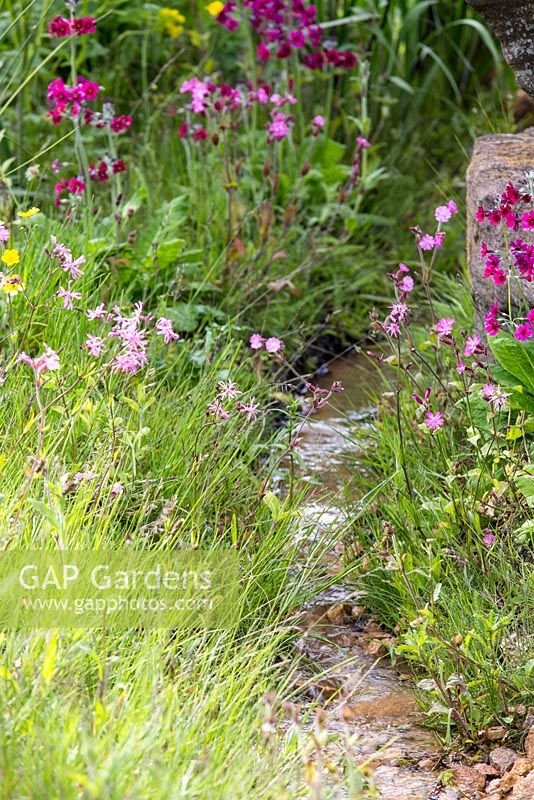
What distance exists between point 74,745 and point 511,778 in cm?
96

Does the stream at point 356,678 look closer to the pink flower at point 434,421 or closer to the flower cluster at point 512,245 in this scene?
the pink flower at point 434,421

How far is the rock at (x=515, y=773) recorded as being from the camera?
2213 millimetres

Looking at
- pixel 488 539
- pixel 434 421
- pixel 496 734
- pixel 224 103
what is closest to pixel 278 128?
pixel 224 103

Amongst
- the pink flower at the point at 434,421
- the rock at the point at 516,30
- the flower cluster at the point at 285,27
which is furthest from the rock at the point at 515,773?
the flower cluster at the point at 285,27

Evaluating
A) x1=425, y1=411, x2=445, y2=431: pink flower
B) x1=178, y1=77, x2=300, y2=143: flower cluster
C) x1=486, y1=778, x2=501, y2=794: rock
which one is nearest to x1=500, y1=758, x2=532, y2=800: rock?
x1=486, y1=778, x2=501, y2=794: rock

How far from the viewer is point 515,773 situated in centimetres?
223

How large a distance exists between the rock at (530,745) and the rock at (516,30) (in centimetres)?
186

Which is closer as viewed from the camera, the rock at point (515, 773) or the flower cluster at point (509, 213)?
the rock at point (515, 773)

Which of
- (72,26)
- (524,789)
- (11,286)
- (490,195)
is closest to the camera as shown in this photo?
(524,789)

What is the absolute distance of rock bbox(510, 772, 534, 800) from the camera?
2.16 metres

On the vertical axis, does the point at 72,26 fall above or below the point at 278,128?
above

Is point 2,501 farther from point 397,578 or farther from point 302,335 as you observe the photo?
point 302,335

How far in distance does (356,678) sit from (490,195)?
1511mm

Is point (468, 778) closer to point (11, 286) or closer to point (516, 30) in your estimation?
point (11, 286)
